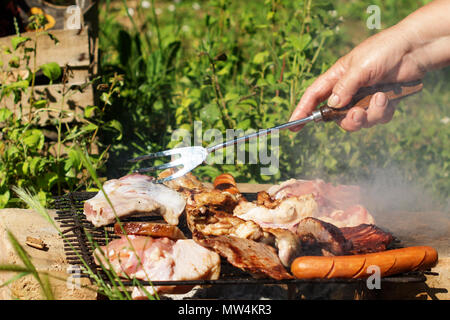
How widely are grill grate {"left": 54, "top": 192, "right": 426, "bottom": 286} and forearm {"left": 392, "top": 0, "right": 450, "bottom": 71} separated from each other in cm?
129

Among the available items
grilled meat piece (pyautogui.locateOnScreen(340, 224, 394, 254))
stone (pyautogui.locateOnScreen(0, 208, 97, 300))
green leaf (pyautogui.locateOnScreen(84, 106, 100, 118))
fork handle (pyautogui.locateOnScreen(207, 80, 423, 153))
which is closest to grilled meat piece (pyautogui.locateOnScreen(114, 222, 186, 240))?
stone (pyautogui.locateOnScreen(0, 208, 97, 300))

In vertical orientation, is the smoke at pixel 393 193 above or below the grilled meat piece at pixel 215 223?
below

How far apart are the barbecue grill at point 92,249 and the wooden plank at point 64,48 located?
1151mm

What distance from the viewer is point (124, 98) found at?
422 centimetres

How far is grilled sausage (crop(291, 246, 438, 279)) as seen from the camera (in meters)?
2.17

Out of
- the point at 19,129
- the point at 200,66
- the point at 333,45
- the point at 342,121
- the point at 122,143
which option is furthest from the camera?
the point at 333,45

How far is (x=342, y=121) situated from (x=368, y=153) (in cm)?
139

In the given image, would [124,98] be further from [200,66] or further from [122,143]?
[200,66]

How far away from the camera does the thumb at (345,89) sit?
285 centimetres

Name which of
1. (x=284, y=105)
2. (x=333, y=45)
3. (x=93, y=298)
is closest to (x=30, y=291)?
(x=93, y=298)

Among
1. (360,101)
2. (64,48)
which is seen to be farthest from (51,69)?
(360,101)

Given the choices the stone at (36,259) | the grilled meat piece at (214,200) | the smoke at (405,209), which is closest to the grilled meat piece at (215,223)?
the grilled meat piece at (214,200)

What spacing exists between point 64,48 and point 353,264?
8.79 ft

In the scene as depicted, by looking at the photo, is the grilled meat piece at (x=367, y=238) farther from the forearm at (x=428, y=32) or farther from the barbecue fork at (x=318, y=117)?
the forearm at (x=428, y=32)
